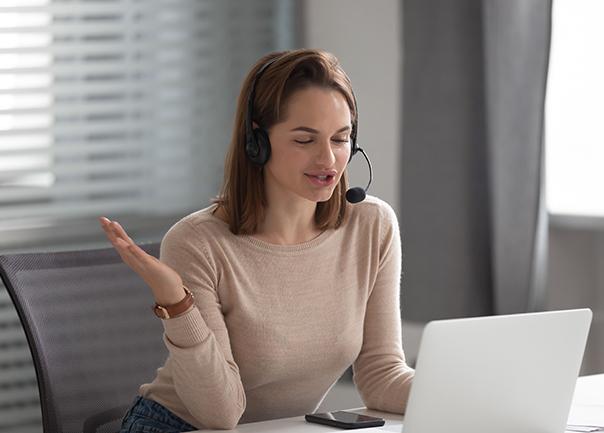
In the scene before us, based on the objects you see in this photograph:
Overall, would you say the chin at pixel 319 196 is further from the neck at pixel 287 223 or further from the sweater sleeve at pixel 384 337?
the sweater sleeve at pixel 384 337

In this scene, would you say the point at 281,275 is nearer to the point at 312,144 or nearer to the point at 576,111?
the point at 312,144

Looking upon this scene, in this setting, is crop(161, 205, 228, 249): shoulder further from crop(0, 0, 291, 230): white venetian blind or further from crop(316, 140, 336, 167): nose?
crop(0, 0, 291, 230): white venetian blind

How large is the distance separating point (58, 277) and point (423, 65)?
64.8 inches

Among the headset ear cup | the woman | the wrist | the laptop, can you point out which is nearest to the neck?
the woman

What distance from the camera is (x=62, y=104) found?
10.5ft

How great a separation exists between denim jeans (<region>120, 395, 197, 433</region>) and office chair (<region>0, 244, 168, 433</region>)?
0.41 ft

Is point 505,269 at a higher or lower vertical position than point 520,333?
lower

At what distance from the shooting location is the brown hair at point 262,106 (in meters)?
1.79

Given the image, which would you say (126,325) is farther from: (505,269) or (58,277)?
(505,269)

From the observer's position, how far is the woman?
1759mm

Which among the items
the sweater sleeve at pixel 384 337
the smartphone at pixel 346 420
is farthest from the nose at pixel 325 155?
the smartphone at pixel 346 420

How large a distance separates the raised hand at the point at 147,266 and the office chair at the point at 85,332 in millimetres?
346

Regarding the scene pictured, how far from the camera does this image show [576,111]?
3070 millimetres

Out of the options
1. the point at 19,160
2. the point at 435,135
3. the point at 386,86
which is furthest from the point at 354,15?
the point at 19,160
